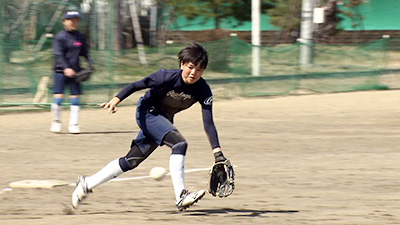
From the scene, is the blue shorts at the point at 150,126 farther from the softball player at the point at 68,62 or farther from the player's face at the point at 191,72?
the softball player at the point at 68,62

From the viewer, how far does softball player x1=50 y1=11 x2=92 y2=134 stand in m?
11.8

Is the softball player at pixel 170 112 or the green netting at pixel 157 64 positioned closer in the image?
the softball player at pixel 170 112

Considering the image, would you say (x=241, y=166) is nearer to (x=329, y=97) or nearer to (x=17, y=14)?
(x=17, y=14)

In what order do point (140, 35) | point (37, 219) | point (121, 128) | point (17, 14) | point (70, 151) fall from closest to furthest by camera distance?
point (37, 219) → point (70, 151) → point (121, 128) → point (17, 14) → point (140, 35)

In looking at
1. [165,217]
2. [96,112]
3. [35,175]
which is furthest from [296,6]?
[165,217]

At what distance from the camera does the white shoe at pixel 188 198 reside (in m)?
6.21

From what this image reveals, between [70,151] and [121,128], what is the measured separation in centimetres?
264

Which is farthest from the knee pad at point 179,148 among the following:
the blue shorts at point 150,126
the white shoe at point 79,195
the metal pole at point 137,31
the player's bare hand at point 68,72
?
the metal pole at point 137,31

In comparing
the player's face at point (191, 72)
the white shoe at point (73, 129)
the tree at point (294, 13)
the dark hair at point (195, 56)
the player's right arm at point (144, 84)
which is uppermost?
the dark hair at point (195, 56)

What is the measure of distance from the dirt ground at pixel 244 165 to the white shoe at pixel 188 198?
0.40 feet

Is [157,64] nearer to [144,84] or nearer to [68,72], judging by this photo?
[68,72]

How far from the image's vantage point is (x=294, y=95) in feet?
61.5

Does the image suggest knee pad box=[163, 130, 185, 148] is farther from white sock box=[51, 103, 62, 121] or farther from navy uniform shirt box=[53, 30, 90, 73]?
white sock box=[51, 103, 62, 121]

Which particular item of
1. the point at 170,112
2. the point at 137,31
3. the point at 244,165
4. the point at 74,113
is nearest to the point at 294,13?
the point at 137,31
